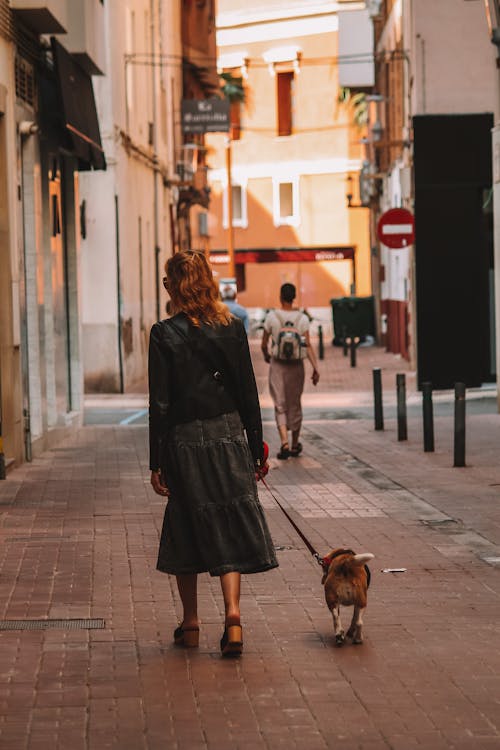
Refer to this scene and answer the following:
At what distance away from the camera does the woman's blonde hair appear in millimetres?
7367

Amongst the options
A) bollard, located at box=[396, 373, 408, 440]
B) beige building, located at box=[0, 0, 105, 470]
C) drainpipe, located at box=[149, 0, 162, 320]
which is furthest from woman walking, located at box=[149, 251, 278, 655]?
drainpipe, located at box=[149, 0, 162, 320]

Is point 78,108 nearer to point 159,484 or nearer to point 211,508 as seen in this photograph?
point 159,484

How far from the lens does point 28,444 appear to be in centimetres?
1703

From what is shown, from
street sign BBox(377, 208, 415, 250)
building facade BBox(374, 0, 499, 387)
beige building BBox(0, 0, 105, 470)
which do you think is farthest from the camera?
building facade BBox(374, 0, 499, 387)

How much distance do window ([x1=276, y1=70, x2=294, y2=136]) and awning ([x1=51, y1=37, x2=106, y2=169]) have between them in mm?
44333

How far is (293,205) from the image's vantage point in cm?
6606

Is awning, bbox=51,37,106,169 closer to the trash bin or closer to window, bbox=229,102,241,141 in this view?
the trash bin

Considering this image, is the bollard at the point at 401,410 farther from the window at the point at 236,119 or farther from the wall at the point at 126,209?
the window at the point at 236,119

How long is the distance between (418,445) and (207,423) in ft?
36.0

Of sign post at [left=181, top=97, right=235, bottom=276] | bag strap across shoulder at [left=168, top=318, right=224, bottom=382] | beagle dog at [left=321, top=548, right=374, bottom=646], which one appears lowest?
beagle dog at [left=321, top=548, right=374, bottom=646]

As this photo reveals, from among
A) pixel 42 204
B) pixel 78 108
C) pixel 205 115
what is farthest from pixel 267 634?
pixel 205 115

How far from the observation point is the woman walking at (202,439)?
7316mm

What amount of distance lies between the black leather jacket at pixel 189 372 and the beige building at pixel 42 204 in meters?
8.77

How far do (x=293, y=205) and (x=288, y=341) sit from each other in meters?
49.5
